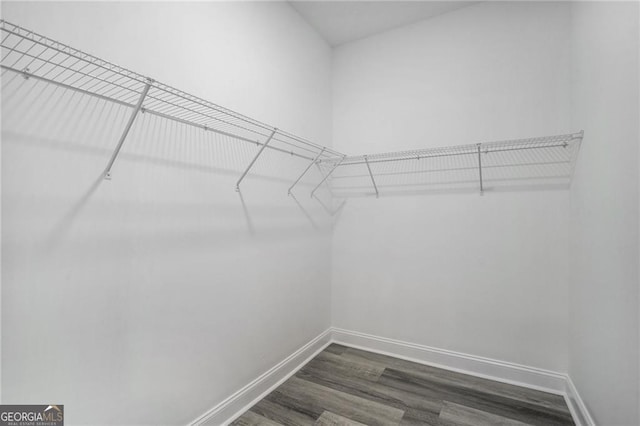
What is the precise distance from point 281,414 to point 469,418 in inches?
42.7

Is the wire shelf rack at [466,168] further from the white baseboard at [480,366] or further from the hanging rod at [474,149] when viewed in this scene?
the white baseboard at [480,366]

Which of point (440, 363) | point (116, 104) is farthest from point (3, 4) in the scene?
point (440, 363)

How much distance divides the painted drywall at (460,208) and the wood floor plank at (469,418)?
0.51 meters

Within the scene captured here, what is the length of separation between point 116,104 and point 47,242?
58 cm

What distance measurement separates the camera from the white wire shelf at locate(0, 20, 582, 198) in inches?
43.7

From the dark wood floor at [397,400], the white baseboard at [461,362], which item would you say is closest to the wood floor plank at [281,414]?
the dark wood floor at [397,400]

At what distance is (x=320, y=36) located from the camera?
8.82ft

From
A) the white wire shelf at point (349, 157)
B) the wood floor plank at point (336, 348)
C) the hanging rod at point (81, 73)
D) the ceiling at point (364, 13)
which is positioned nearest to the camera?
the hanging rod at point (81, 73)

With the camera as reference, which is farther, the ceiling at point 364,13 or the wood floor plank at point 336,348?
the wood floor plank at point 336,348

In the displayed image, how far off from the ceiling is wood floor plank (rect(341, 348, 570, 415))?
276cm

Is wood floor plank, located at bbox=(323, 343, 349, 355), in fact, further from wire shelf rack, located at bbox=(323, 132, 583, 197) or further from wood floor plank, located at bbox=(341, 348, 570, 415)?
wire shelf rack, located at bbox=(323, 132, 583, 197)

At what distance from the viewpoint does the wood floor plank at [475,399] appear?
1724mm

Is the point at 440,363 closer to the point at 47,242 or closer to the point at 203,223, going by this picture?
the point at 203,223

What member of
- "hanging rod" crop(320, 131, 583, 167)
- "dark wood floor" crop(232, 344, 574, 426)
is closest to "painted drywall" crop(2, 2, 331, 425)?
"dark wood floor" crop(232, 344, 574, 426)
